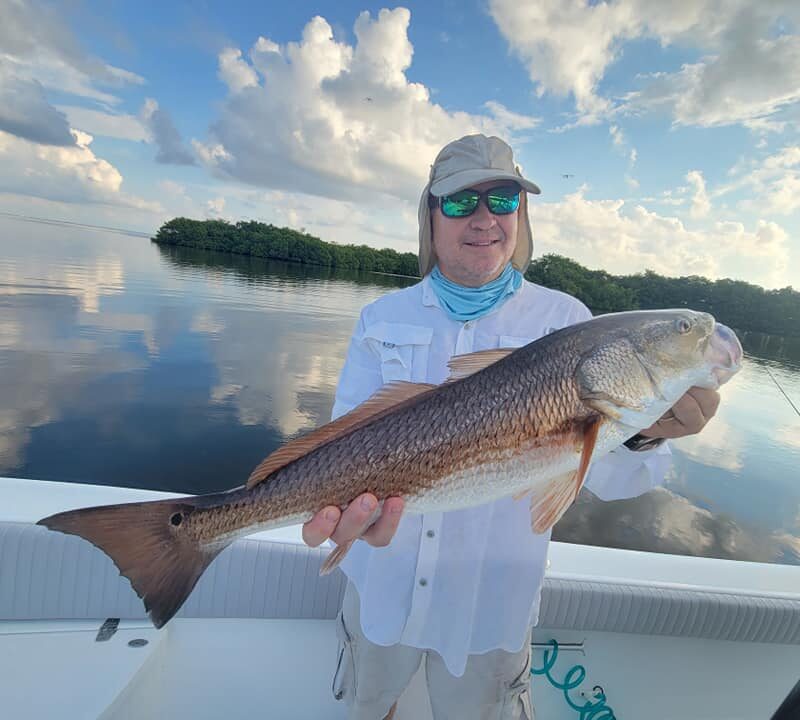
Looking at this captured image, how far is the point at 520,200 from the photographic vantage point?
2.87 m

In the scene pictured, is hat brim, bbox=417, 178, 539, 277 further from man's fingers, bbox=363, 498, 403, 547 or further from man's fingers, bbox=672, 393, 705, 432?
man's fingers, bbox=363, 498, 403, 547

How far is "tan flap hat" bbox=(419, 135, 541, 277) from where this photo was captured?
257 cm

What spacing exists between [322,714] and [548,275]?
150 ft

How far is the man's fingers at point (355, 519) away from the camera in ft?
6.63

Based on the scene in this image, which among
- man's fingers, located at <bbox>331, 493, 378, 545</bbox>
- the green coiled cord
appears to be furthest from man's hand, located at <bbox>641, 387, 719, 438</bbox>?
the green coiled cord

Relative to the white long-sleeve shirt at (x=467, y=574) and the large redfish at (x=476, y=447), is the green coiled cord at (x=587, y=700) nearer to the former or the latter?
the white long-sleeve shirt at (x=467, y=574)

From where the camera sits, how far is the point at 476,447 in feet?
6.84

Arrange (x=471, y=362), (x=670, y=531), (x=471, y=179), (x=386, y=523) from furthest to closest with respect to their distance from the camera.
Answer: (x=670, y=531)
(x=471, y=179)
(x=471, y=362)
(x=386, y=523)

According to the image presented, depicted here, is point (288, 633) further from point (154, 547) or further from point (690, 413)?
point (690, 413)

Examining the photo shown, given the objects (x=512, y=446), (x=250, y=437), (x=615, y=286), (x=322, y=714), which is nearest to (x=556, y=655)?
Result: (x=322, y=714)

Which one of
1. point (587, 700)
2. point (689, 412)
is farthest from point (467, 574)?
point (587, 700)

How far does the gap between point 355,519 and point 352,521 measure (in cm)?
2

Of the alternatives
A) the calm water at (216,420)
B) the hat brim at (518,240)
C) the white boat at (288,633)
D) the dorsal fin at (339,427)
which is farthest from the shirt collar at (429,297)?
the calm water at (216,420)

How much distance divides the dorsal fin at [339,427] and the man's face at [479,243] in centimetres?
81
